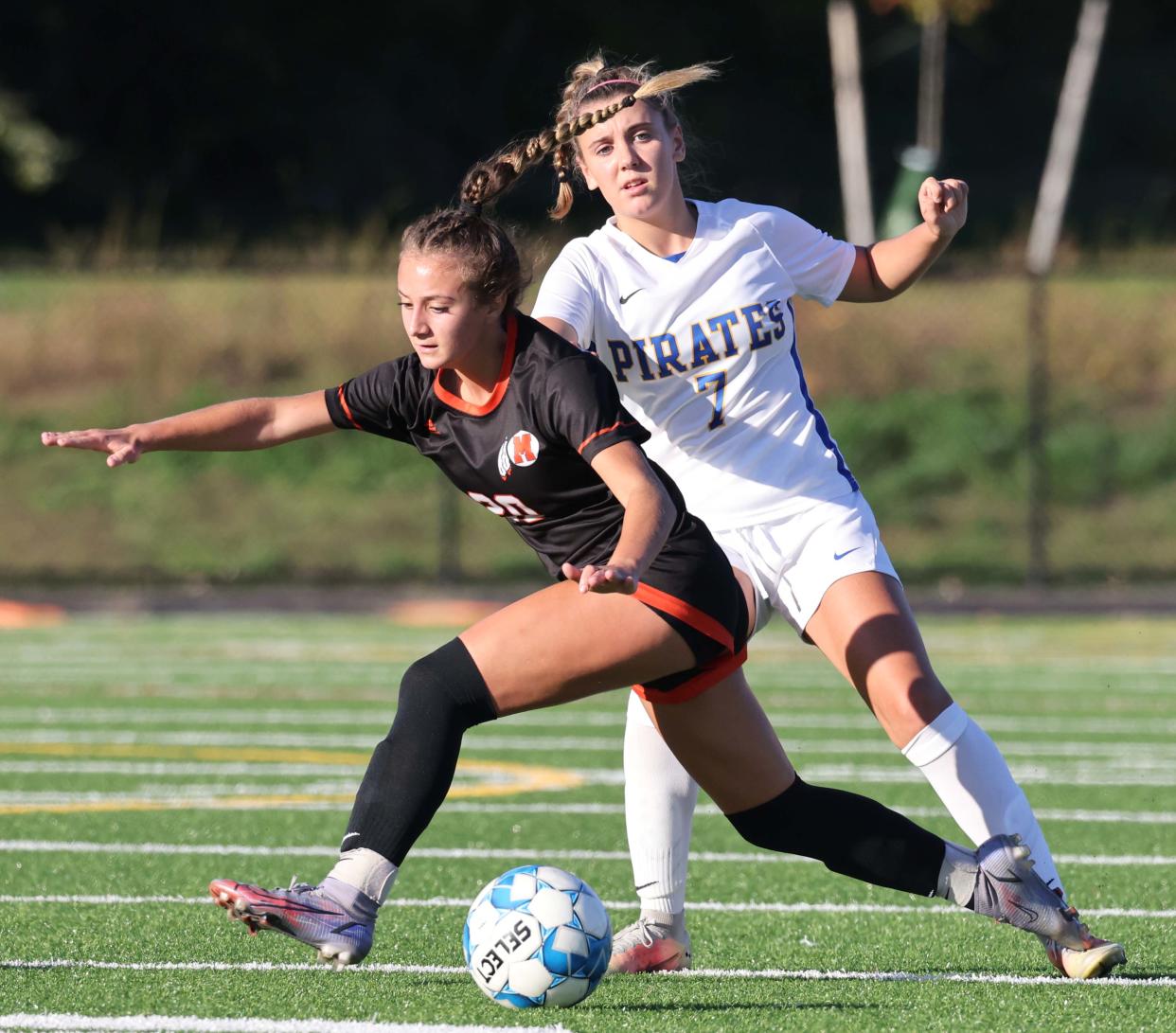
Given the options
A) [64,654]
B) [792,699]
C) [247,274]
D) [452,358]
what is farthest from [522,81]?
[452,358]

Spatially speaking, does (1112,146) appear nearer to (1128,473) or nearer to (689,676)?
(1128,473)

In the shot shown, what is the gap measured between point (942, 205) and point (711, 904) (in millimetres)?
2030

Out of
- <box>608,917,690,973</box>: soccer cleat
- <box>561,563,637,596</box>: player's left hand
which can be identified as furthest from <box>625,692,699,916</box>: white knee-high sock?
<box>561,563,637,596</box>: player's left hand

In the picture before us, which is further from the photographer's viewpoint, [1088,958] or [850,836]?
[850,836]

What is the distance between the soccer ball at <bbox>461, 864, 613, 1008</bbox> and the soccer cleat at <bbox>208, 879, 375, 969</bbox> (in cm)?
25

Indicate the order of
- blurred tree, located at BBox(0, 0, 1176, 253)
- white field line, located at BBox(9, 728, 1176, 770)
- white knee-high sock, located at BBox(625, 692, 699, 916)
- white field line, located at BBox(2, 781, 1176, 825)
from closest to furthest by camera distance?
white knee-high sock, located at BBox(625, 692, 699, 916), white field line, located at BBox(2, 781, 1176, 825), white field line, located at BBox(9, 728, 1176, 770), blurred tree, located at BBox(0, 0, 1176, 253)

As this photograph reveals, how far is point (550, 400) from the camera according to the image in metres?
4.18

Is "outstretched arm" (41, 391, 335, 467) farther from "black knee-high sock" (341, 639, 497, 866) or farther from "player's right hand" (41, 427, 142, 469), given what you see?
"black knee-high sock" (341, 639, 497, 866)

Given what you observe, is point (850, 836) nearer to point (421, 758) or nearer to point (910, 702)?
point (910, 702)

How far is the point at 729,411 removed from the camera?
4.89 meters

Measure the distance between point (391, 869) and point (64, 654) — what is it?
10.1 m

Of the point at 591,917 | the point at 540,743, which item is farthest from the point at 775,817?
the point at 540,743

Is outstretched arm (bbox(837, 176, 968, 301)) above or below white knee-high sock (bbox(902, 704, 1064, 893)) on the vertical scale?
above

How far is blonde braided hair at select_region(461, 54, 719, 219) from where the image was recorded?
4.66 metres
